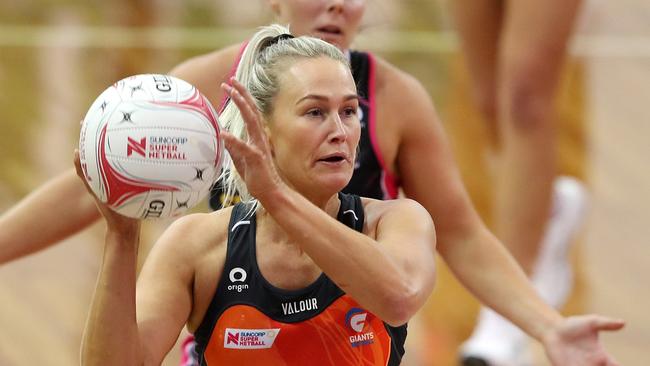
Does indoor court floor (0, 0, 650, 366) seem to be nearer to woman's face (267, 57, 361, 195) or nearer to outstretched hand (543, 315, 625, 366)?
outstretched hand (543, 315, 625, 366)

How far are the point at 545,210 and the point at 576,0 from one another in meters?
0.63

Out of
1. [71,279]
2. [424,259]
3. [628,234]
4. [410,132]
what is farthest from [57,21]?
[424,259]

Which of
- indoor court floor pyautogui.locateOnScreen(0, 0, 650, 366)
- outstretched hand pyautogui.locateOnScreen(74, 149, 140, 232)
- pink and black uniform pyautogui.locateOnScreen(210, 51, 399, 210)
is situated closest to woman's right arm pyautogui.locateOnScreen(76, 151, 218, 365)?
outstretched hand pyautogui.locateOnScreen(74, 149, 140, 232)

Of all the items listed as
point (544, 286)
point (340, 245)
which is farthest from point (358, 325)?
point (544, 286)

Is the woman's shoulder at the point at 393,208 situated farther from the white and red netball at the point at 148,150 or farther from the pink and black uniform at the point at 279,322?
the white and red netball at the point at 148,150

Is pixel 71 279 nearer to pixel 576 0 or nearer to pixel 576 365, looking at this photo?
pixel 576 0

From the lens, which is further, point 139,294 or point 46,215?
point 46,215

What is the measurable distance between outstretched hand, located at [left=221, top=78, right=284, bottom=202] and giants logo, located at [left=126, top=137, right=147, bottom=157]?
0.14 meters

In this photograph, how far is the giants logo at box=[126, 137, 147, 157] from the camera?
2.02m

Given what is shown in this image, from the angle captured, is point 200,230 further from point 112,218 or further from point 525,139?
point 525,139

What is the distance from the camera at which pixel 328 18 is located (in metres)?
2.77

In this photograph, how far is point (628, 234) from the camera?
5102mm

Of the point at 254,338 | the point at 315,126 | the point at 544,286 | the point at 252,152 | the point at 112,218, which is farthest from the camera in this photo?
the point at 544,286

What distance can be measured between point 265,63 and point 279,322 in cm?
51
